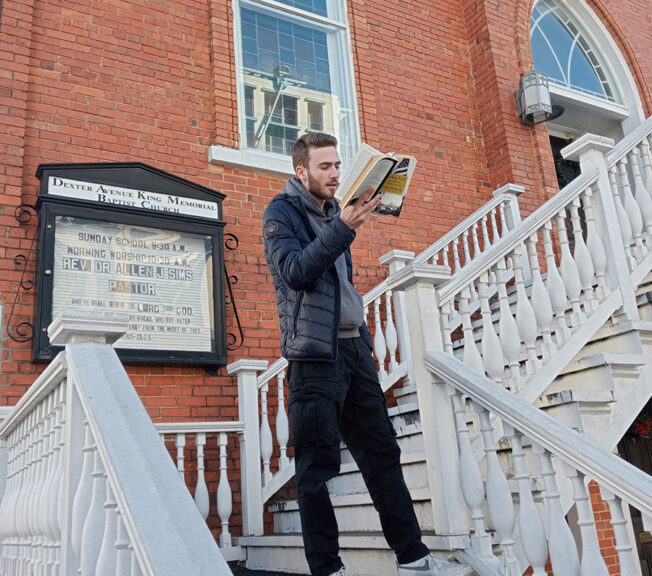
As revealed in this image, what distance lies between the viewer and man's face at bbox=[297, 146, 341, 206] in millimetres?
2453

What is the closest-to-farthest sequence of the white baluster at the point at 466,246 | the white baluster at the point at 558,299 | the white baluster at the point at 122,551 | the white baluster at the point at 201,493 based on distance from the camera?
the white baluster at the point at 122,551 → the white baluster at the point at 558,299 → the white baluster at the point at 201,493 → the white baluster at the point at 466,246

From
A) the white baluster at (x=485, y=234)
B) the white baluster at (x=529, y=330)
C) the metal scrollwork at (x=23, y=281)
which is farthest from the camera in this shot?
the white baluster at (x=485, y=234)

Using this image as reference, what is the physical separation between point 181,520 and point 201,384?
3.47 meters

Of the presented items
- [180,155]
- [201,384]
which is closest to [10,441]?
[201,384]

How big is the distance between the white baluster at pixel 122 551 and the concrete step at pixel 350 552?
56.3 inches

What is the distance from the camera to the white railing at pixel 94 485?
4.66 feet

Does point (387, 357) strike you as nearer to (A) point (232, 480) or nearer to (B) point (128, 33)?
(A) point (232, 480)

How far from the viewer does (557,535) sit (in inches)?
93.0

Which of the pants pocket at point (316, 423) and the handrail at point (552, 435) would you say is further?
the pants pocket at point (316, 423)

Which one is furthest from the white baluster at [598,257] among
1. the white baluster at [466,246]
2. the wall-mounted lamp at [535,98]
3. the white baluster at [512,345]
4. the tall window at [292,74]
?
the wall-mounted lamp at [535,98]

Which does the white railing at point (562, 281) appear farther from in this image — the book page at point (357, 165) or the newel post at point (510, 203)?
the newel post at point (510, 203)

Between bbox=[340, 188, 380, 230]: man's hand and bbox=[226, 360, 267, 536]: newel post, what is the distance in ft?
8.32

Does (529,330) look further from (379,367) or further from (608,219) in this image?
(379,367)

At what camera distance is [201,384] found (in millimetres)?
4867
